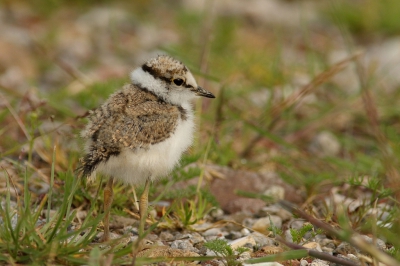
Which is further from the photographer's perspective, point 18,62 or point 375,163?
point 18,62

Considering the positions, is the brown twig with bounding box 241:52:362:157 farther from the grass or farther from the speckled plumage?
the speckled plumage

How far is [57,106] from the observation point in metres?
4.10

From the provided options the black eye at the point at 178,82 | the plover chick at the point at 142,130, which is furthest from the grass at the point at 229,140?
the black eye at the point at 178,82

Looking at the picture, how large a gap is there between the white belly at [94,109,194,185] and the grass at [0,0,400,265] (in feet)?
0.56

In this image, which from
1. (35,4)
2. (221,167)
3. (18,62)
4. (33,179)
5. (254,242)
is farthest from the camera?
(35,4)

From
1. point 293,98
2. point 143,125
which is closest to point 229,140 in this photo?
point 293,98

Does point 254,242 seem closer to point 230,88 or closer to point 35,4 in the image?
point 230,88

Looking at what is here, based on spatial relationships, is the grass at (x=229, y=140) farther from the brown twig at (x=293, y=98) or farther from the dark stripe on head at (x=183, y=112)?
the dark stripe on head at (x=183, y=112)

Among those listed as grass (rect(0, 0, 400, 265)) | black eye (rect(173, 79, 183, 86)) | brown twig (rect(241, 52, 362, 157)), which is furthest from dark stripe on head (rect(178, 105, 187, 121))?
brown twig (rect(241, 52, 362, 157))

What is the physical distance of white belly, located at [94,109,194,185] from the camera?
107 inches

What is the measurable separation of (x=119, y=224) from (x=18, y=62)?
127 inches

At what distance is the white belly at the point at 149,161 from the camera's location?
2711mm

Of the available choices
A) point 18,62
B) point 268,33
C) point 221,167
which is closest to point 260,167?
point 221,167

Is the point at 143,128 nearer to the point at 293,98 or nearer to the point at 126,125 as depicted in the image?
the point at 126,125
